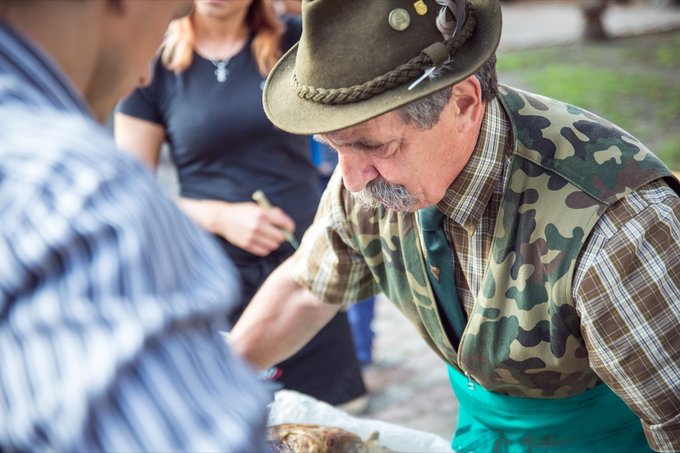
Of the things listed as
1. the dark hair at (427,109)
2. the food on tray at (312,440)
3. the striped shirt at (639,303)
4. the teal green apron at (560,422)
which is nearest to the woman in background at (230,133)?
the food on tray at (312,440)

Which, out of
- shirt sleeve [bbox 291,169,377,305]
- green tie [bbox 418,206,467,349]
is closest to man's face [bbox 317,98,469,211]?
green tie [bbox 418,206,467,349]

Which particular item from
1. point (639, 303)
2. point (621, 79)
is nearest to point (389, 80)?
point (639, 303)

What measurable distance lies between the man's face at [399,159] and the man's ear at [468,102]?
3 centimetres

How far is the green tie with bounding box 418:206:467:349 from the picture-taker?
1.80 meters

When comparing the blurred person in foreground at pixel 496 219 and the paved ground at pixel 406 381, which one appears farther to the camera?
the paved ground at pixel 406 381

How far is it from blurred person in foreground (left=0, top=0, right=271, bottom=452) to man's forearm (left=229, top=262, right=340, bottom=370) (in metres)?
1.22

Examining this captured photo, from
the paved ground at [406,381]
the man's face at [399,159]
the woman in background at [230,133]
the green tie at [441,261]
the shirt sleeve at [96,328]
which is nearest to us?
the shirt sleeve at [96,328]

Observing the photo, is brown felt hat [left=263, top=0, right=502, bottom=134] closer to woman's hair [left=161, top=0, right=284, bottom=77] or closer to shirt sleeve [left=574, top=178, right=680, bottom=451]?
shirt sleeve [left=574, top=178, right=680, bottom=451]

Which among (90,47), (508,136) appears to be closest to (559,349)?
(508,136)

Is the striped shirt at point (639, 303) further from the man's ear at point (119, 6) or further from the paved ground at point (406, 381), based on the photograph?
the paved ground at point (406, 381)

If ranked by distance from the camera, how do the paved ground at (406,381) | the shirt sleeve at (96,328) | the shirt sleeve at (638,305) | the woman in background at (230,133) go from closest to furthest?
1. the shirt sleeve at (96,328)
2. the shirt sleeve at (638,305)
3. the woman in background at (230,133)
4. the paved ground at (406,381)

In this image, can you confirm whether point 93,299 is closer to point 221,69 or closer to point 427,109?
point 427,109

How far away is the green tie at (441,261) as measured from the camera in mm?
1799

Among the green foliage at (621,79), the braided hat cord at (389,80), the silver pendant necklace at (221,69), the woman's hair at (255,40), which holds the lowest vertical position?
the green foliage at (621,79)
